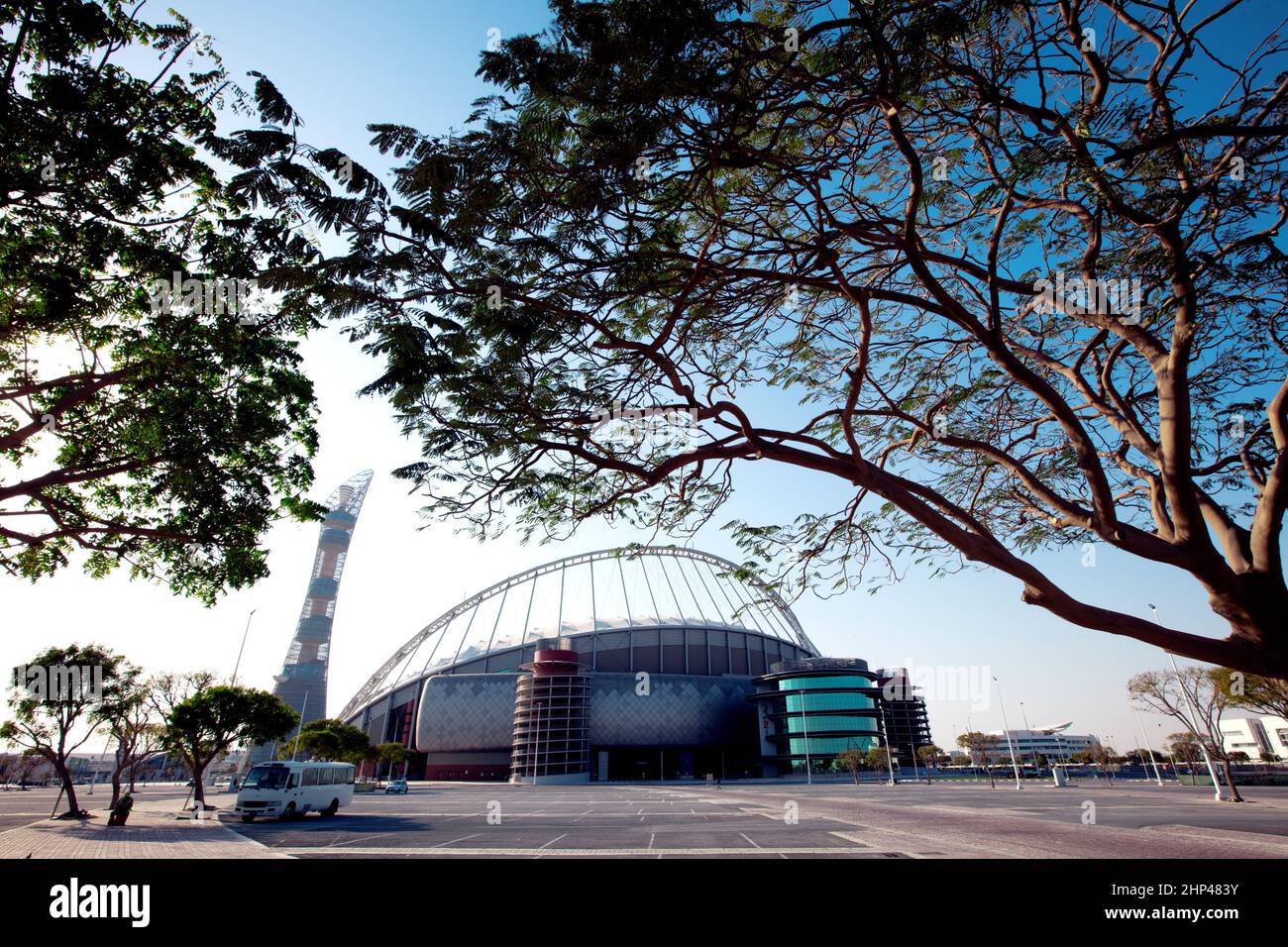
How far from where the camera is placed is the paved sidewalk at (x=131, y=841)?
1360 cm

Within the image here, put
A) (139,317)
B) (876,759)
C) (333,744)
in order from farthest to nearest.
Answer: (876,759)
(333,744)
(139,317)

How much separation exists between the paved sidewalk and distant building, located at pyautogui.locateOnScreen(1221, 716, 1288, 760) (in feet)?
461

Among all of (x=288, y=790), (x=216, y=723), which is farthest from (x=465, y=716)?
(x=288, y=790)

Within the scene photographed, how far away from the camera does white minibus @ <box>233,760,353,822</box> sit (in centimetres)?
2275

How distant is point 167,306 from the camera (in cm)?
1032

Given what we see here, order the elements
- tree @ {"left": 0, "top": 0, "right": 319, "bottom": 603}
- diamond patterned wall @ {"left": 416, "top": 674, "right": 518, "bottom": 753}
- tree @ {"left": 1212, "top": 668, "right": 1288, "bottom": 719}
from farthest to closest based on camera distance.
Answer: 1. diamond patterned wall @ {"left": 416, "top": 674, "right": 518, "bottom": 753}
2. tree @ {"left": 1212, "top": 668, "right": 1288, "bottom": 719}
3. tree @ {"left": 0, "top": 0, "right": 319, "bottom": 603}

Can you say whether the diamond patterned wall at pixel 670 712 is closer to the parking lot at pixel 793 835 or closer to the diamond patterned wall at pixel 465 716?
the diamond patterned wall at pixel 465 716

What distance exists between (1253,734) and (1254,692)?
4343 inches

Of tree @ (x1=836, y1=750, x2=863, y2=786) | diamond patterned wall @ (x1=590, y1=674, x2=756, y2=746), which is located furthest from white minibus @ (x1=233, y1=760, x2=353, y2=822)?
diamond patterned wall @ (x1=590, y1=674, x2=756, y2=746)

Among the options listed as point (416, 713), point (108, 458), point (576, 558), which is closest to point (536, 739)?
point (416, 713)

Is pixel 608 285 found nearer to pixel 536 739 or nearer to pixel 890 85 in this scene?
pixel 890 85

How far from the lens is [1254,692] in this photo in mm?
31578

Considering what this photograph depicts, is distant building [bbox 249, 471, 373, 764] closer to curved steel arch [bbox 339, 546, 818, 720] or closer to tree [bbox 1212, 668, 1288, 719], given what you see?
curved steel arch [bbox 339, 546, 818, 720]

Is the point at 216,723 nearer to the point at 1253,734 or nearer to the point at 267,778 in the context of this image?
the point at 267,778
